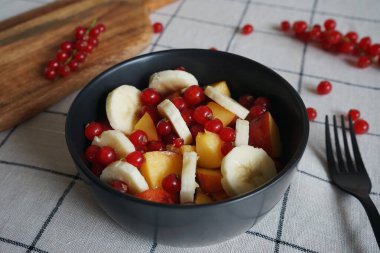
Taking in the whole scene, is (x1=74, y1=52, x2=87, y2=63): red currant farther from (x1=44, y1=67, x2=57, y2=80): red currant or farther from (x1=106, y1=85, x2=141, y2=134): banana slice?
(x1=106, y1=85, x2=141, y2=134): banana slice

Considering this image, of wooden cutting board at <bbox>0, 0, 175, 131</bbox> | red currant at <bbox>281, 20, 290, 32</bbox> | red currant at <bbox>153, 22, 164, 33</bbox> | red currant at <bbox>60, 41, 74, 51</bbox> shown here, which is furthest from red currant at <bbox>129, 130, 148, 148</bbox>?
red currant at <bbox>281, 20, 290, 32</bbox>

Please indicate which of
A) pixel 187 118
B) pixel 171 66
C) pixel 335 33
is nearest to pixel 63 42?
pixel 171 66

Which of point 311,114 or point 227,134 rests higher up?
point 227,134

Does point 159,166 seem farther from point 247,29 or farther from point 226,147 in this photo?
point 247,29

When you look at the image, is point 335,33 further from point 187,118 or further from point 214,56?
point 187,118

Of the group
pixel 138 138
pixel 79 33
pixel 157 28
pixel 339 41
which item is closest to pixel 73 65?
pixel 79 33

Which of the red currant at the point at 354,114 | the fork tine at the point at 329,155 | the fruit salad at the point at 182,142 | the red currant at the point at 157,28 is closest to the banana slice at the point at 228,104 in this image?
the fruit salad at the point at 182,142

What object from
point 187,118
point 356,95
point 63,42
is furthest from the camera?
point 63,42
